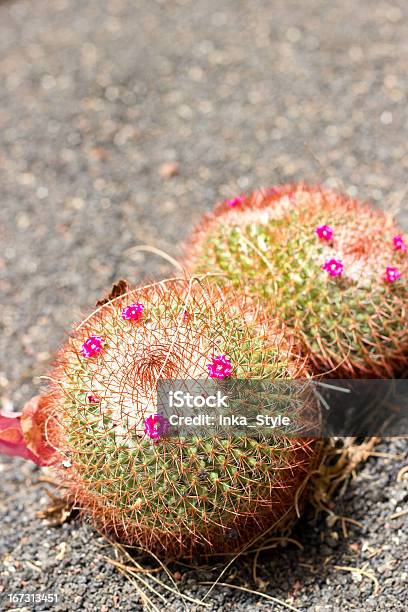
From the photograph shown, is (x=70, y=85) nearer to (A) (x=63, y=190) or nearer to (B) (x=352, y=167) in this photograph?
(A) (x=63, y=190)

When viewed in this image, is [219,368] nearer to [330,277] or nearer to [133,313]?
[133,313]

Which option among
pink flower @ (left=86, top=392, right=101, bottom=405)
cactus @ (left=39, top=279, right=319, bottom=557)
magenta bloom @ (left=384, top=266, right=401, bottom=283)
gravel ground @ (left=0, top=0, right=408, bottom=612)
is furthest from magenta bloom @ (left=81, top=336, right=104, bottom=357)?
magenta bloom @ (left=384, top=266, right=401, bottom=283)

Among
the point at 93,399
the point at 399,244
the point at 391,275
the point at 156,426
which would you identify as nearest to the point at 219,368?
the point at 156,426

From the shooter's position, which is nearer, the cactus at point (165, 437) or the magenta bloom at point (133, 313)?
the cactus at point (165, 437)

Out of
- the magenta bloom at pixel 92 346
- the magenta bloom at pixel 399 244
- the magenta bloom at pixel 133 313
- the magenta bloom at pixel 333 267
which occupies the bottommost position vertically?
the magenta bloom at pixel 92 346

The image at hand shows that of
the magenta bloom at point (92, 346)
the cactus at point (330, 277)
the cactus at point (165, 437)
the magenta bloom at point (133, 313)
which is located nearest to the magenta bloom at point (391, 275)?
the cactus at point (330, 277)

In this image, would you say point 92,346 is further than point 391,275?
No

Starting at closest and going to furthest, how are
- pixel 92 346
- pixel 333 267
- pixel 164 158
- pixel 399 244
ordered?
pixel 92 346, pixel 333 267, pixel 399 244, pixel 164 158

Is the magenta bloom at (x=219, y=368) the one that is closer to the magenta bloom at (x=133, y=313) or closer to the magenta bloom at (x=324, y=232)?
the magenta bloom at (x=133, y=313)
